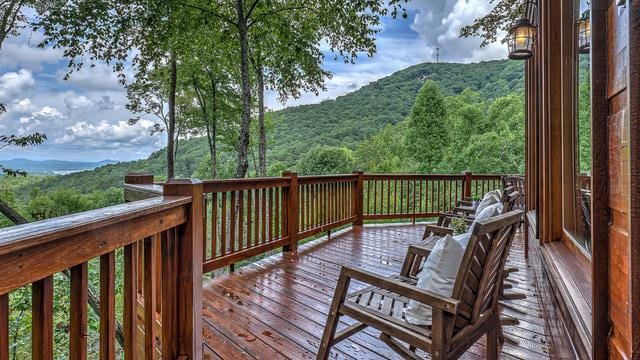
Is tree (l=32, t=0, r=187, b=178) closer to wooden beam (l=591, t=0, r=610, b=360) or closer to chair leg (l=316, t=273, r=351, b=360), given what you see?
chair leg (l=316, t=273, r=351, b=360)

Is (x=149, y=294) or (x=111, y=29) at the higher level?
(x=111, y=29)

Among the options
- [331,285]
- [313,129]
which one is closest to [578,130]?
[331,285]

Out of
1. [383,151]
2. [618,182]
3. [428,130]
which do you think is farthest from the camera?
[383,151]

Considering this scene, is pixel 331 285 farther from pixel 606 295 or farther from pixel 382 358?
pixel 606 295

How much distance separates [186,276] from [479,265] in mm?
1359

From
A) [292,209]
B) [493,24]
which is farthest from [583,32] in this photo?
[493,24]

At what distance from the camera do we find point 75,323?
2.76 ft

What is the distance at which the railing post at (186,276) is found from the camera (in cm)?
140

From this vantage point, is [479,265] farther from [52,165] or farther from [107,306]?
[52,165]

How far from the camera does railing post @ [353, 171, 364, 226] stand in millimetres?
6145

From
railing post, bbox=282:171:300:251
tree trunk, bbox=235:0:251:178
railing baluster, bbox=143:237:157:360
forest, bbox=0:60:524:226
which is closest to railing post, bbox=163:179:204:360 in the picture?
railing baluster, bbox=143:237:157:360

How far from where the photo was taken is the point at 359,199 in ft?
20.3

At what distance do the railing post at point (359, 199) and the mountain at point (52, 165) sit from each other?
22.8ft

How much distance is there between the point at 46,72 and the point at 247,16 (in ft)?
24.0
